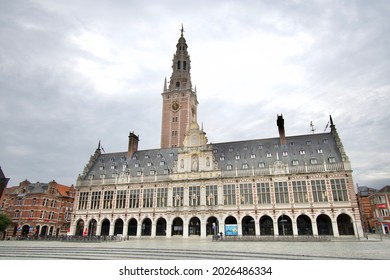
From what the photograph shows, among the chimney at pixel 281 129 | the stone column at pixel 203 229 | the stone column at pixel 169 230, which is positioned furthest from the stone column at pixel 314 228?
the stone column at pixel 169 230

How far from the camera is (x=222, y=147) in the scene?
55.7 metres

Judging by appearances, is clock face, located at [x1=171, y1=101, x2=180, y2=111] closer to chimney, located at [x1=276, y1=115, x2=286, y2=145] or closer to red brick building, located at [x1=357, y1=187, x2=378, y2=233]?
chimney, located at [x1=276, y1=115, x2=286, y2=145]

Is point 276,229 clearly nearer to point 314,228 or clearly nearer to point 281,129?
point 314,228

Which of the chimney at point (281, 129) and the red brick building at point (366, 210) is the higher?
the chimney at point (281, 129)

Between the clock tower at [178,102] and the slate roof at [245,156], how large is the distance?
47.4ft

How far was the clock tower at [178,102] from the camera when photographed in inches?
2940

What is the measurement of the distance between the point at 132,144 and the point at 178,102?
22199 millimetres

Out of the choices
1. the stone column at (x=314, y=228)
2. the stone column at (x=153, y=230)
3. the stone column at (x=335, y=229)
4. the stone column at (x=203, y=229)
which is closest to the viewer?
the stone column at (x=335, y=229)

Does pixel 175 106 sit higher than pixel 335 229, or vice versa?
pixel 175 106

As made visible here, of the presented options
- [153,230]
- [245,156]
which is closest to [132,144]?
[153,230]

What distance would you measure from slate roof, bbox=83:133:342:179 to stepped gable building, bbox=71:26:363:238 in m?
0.17

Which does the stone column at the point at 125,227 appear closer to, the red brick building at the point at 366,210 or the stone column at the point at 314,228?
the stone column at the point at 314,228

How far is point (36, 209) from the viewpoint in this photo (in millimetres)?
59000

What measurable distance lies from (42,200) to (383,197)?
78.0 metres
